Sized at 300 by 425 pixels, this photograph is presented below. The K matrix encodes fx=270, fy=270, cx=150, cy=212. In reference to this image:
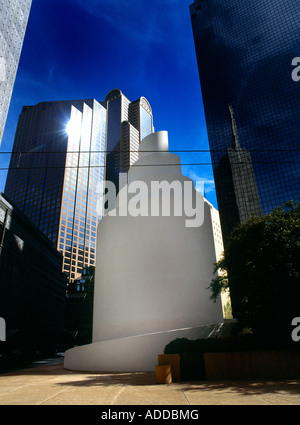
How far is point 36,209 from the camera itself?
117 m

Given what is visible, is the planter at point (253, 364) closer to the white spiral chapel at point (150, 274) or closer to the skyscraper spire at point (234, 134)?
the white spiral chapel at point (150, 274)

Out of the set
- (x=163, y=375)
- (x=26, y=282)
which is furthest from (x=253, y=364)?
(x=26, y=282)

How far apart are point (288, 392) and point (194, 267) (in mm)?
14696

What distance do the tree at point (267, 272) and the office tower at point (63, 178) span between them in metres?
93.8

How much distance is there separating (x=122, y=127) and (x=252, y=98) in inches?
4030

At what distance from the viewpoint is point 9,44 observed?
3644 centimetres

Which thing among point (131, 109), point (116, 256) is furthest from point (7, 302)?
point (131, 109)

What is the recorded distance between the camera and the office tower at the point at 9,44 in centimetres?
3494

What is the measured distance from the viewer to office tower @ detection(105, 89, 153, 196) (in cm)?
17375

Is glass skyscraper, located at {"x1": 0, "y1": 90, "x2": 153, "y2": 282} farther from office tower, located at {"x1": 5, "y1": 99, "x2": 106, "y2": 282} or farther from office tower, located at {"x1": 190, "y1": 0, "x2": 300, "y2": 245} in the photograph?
office tower, located at {"x1": 190, "y1": 0, "x2": 300, "y2": 245}

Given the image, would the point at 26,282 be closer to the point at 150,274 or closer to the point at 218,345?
the point at 150,274

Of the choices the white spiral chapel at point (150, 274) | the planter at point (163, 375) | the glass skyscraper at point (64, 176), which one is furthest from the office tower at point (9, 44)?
the glass skyscraper at point (64, 176)
